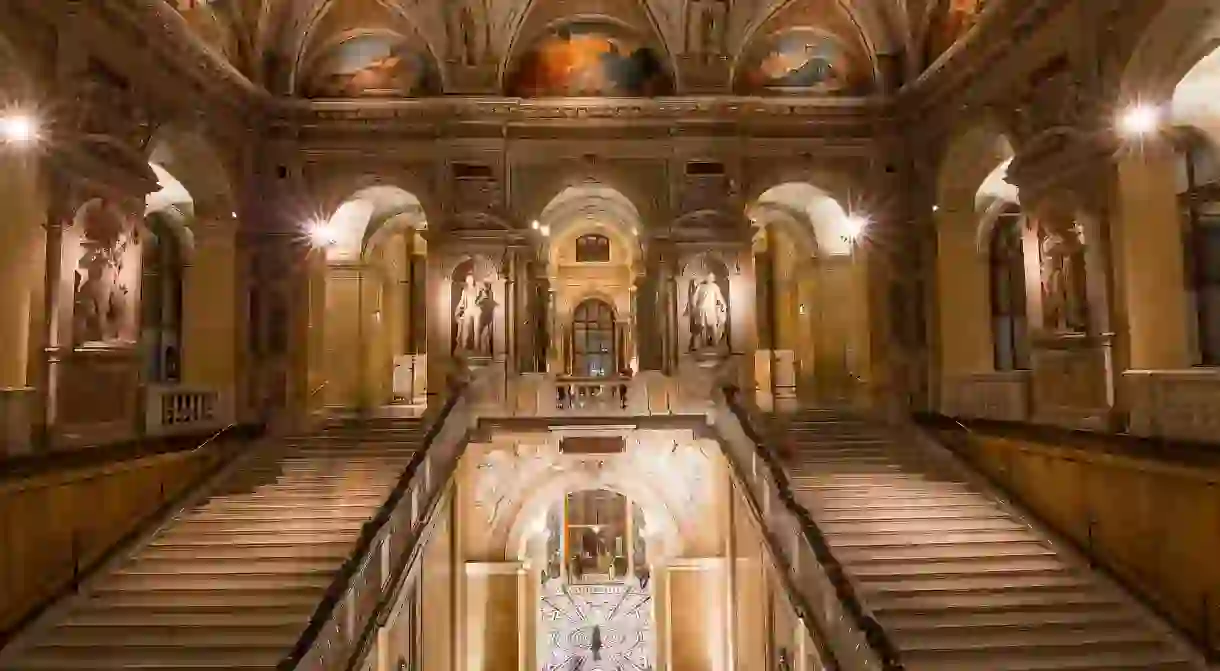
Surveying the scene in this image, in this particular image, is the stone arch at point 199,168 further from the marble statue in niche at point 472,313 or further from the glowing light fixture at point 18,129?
the marble statue in niche at point 472,313

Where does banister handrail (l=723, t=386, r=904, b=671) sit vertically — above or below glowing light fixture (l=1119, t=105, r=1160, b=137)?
below

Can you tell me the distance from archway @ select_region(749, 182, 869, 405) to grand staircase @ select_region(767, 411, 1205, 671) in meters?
6.28

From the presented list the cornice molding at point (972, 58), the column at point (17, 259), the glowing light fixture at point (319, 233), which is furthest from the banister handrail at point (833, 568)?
the column at point (17, 259)

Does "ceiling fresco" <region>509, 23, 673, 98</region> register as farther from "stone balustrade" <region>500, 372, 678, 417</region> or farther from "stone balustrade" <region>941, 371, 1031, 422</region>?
"stone balustrade" <region>941, 371, 1031, 422</region>

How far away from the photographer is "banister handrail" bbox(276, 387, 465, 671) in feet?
27.0

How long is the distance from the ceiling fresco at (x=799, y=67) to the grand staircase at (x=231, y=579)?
1089cm

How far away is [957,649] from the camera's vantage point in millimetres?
9164

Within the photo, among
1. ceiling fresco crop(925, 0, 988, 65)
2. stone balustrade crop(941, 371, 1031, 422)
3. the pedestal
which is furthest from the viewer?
ceiling fresco crop(925, 0, 988, 65)

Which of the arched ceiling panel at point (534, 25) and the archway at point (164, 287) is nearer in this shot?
the arched ceiling panel at point (534, 25)

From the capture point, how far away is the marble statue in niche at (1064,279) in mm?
12727

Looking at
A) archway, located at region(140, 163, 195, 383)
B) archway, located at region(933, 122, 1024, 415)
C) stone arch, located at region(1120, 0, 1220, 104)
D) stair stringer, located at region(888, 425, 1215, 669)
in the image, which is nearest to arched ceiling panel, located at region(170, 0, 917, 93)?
archway, located at region(933, 122, 1024, 415)

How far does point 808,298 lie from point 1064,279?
1009cm

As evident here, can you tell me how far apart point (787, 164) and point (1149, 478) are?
10.3m

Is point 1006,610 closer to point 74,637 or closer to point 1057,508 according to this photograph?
point 1057,508
